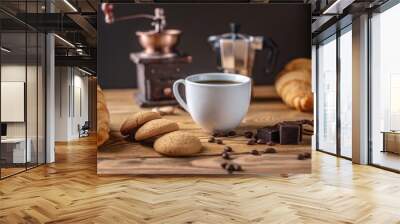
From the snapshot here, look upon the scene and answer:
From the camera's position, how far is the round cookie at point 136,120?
4645mm

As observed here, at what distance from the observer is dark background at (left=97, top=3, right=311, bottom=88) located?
4586 mm

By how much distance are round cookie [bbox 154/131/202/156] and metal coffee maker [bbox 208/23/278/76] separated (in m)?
0.88

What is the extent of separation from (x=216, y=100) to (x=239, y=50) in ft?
2.24

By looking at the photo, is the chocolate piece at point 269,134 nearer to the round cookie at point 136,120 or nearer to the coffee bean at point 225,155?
the coffee bean at point 225,155

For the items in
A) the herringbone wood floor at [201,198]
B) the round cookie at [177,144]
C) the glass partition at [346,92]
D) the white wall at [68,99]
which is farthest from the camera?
the white wall at [68,99]

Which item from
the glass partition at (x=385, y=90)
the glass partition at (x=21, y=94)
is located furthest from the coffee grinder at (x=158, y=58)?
the glass partition at (x=385, y=90)

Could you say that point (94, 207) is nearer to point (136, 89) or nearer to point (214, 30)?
point (136, 89)

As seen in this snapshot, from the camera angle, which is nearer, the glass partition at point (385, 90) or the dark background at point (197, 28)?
the dark background at point (197, 28)

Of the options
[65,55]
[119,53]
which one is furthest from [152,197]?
[65,55]

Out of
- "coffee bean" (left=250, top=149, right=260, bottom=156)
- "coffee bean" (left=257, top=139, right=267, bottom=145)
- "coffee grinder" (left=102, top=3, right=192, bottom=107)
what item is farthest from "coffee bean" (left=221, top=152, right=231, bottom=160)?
"coffee grinder" (left=102, top=3, right=192, bottom=107)

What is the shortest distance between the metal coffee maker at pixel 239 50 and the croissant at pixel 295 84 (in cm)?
18

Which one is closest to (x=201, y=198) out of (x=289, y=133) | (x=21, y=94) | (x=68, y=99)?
(x=289, y=133)

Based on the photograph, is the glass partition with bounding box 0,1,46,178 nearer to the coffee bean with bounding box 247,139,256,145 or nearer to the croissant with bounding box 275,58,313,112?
the coffee bean with bounding box 247,139,256,145

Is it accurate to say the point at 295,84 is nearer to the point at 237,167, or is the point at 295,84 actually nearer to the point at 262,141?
the point at 262,141
